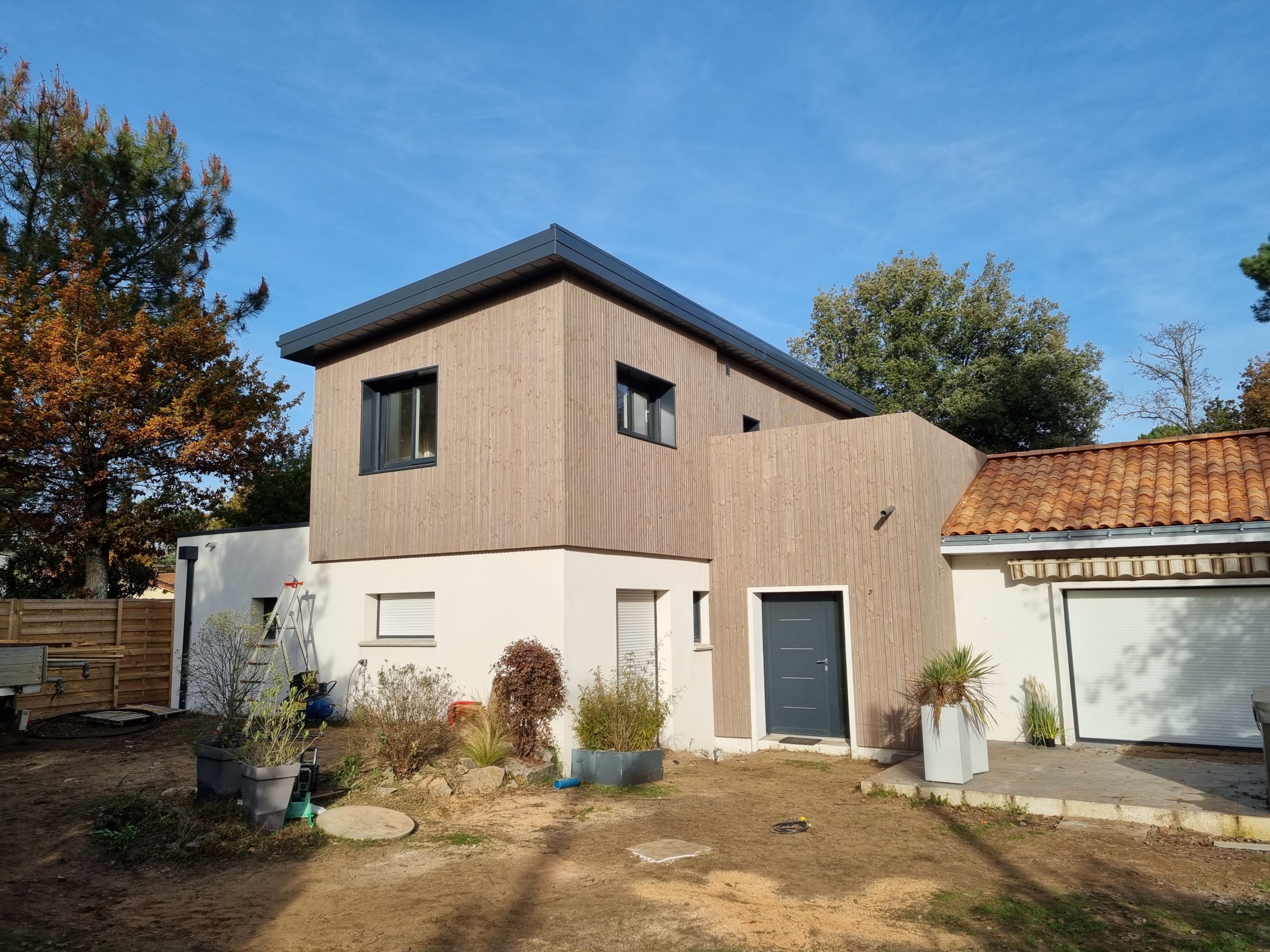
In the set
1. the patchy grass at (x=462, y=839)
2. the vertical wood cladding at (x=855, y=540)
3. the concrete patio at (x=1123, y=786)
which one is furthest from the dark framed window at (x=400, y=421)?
the concrete patio at (x=1123, y=786)

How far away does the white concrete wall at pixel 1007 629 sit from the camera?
11852 mm

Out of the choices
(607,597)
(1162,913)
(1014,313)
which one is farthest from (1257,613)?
(1014,313)

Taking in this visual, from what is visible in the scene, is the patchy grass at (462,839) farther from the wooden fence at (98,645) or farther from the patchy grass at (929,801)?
the wooden fence at (98,645)

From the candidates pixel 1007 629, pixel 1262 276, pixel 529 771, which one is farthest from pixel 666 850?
pixel 1262 276

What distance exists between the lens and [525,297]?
11.5 meters

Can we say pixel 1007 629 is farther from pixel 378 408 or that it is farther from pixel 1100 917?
pixel 378 408

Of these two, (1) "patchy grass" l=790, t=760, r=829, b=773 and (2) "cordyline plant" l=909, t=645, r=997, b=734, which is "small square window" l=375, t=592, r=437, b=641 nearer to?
(1) "patchy grass" l=790, t=760, r=829, b=773

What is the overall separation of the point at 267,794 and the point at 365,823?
88 centimetres

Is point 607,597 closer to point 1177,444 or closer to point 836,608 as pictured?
point 836,608

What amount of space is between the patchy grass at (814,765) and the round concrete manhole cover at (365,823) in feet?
17.6

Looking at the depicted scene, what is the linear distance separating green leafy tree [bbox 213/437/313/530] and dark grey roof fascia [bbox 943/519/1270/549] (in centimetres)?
1649

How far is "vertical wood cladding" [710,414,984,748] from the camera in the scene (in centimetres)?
1159

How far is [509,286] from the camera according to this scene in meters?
11.7

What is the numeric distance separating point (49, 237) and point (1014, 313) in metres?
27.6
